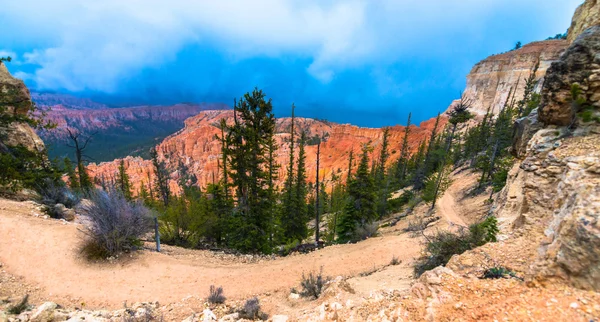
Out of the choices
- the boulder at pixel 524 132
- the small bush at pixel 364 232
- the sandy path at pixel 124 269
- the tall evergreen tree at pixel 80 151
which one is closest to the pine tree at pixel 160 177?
the tall evergreen tree at pixel 80 151

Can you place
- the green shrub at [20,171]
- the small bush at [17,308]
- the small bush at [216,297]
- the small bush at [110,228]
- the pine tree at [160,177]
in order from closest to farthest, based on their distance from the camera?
the small bush at [17,308], the small bush at [216,297], the small bush at [110,228], the green shrub at [20,171], the pine tree at [160,177]

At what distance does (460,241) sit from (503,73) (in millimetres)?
82415

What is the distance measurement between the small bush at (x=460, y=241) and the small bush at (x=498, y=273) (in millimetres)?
2088

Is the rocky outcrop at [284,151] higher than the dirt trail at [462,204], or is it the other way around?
the rocky outcrop at [284,151]

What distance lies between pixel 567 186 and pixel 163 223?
18543 millimetres

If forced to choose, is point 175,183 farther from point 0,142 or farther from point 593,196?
point 593,196

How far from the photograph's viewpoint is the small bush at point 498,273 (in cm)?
430

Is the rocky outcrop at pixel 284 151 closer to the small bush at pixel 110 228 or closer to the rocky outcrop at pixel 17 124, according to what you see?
the rocky outcrop at pixel 17 124

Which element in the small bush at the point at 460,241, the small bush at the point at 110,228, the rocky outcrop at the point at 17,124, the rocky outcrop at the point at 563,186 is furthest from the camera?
the rocky outcrop at the point at 17,124

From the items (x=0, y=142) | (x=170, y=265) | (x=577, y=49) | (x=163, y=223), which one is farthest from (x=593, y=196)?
(x=0, y=142)

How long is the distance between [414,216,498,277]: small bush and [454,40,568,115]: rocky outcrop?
7118 cm

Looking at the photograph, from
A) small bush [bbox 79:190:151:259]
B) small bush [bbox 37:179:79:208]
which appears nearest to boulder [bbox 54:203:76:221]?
small bush [bbox 37:179:79:208]

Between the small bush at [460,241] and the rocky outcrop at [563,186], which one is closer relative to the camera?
the rocky outcrop at [563,186]

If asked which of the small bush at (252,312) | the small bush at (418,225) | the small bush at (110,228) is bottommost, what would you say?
the small bush at (252,312)
